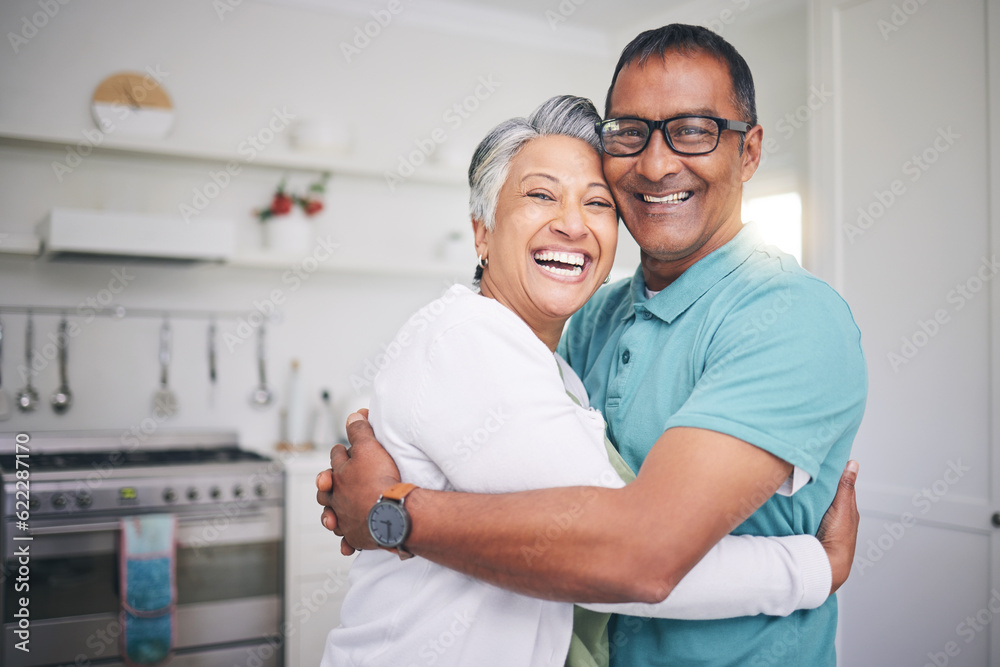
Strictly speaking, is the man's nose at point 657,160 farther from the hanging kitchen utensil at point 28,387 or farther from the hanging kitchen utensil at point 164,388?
the hanging kitchen utensil at point 28,387

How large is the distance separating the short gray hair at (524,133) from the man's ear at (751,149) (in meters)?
0.25

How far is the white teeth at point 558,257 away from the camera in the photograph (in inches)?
49.3

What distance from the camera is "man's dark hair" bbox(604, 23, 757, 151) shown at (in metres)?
1.23

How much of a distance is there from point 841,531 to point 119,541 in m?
2.43

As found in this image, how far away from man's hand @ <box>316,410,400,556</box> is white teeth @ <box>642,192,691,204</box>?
56cm

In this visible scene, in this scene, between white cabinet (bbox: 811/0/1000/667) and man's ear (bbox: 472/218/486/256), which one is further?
white cabinet (bbox: 811/0/1000/667)

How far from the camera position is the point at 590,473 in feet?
3.16

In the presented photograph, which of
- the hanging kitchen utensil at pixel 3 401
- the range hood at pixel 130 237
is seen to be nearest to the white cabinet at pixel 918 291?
the range hood at pixel 130 237

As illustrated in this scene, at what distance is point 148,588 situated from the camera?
2709mm

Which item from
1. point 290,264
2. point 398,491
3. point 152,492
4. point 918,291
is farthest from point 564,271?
point 290,264

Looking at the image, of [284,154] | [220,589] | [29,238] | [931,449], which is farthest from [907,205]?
[29,238]

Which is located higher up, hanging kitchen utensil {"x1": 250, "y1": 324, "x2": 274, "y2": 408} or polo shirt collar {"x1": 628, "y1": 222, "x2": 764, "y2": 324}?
polo shirt collar {"x1": 628, "y1": 222, "x2": 764, "y2": 324}

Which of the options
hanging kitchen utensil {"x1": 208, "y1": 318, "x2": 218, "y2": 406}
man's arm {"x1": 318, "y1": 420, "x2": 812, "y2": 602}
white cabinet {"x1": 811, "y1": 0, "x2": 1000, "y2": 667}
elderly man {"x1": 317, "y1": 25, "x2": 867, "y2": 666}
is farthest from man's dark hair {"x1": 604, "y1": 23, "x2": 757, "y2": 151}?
hanging kitchen utensil {"x1": 208, "y1": 318, "x2": 218, "y2": 406}

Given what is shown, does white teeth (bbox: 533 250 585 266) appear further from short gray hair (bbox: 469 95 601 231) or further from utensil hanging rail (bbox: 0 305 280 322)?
utensil hanging rail (bbox: 0 305 280 322)
